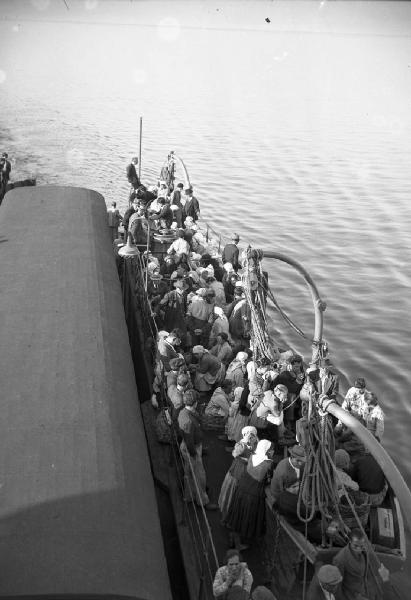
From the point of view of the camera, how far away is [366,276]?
30188 millimetres

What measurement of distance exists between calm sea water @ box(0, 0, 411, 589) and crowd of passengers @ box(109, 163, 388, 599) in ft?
18.0

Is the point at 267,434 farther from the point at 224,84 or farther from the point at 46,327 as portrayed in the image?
the point at 224,84

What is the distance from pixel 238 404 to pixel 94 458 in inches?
167

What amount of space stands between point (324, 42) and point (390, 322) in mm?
131661

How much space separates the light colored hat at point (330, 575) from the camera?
6723 mm

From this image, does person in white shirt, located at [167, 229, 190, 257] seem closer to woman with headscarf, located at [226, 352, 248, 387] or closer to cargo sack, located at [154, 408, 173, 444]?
woman with headscarf, located at [226, 352, 248, 387]

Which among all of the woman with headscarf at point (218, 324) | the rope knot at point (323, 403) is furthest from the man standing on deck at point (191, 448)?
the woman with headscarf at point (218, 324)

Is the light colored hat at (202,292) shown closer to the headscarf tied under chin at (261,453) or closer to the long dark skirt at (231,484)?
the long dark skirt at (231,484)

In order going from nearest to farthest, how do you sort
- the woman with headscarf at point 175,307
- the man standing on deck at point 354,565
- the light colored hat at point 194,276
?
1. the man standing on deck at point 354,565
2. the woman with headscarf at point 175,307
3. the light colored hat at point 194,276

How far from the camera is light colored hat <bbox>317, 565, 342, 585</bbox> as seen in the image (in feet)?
22.1

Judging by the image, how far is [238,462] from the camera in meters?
8.68

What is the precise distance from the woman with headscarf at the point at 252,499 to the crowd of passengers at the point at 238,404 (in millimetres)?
12

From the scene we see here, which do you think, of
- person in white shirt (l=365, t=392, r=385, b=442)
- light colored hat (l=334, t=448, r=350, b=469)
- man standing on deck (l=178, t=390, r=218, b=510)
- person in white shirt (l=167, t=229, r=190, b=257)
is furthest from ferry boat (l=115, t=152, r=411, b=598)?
person in white shirt (l=167, t=229, r=190, b=257)

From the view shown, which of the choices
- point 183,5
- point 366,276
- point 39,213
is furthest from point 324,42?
point 39,213
